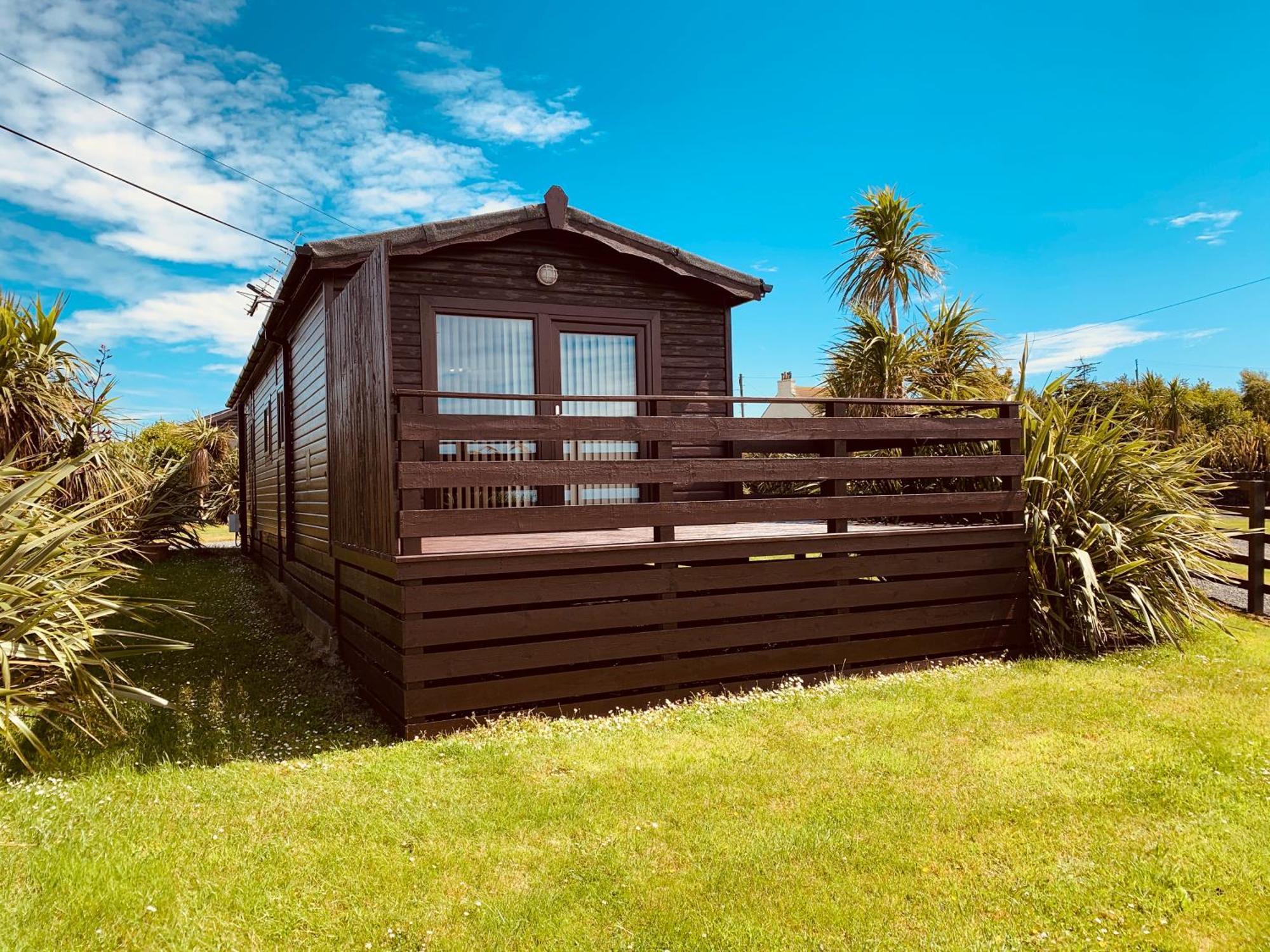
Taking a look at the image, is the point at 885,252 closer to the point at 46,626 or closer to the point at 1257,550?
the point at 1257,550

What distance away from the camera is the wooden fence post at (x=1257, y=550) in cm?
795

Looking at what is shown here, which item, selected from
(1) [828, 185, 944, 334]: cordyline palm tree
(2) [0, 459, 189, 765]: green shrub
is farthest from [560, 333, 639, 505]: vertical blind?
(1) [828, 185, 944, 334]: cordyline palm tree

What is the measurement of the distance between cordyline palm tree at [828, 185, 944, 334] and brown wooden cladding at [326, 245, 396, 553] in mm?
13162

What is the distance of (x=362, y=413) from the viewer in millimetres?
5668

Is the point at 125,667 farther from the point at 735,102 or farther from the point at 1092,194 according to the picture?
the point at 1092,194

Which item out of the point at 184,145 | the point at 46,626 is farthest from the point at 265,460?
the point at 46,626

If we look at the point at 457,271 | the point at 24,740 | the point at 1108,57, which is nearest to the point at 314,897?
the point at 24,740

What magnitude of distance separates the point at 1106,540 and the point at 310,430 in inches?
313

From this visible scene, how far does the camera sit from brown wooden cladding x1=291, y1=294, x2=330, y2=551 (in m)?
7.55

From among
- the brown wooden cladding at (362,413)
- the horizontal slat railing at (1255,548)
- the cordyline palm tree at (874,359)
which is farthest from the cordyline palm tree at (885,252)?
the brown wooden cladding at (362,413)

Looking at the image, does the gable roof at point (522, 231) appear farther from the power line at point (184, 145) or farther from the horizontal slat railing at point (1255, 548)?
the horizontal slat railing at point (1255, 548)

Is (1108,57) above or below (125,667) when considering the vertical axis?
above

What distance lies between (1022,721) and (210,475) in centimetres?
1957

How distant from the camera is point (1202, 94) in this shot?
21047 millimetres
